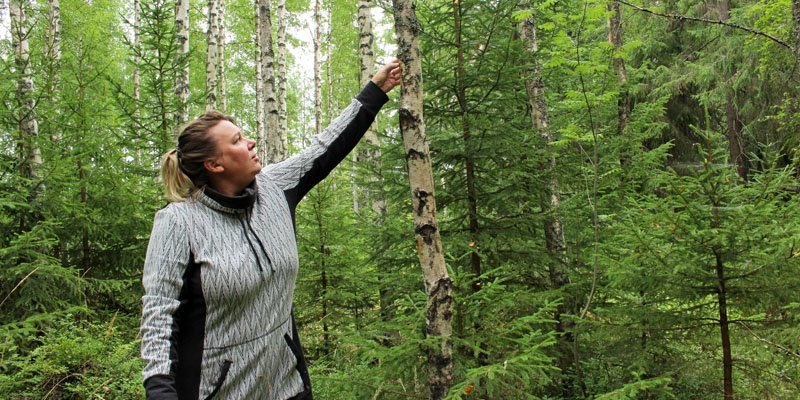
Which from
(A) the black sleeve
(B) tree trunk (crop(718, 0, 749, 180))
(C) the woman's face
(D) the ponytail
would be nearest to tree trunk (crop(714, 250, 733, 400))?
(A) the black sleeve

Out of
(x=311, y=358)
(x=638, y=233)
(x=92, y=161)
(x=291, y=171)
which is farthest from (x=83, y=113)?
(x=638, y=233)

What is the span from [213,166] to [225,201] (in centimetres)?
17

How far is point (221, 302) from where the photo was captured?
1770mm

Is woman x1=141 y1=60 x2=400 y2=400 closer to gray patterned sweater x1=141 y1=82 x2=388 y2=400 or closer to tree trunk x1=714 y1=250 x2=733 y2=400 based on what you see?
gray patterned sweater x1=141 y1=82 x2=388 y2=400

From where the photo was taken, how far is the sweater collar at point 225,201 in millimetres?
1921

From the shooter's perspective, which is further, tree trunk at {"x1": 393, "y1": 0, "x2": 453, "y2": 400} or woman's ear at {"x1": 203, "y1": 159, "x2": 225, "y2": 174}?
tree trunk at {"x1": 393, "y1": 0, "x2": 453, "y2": 400}

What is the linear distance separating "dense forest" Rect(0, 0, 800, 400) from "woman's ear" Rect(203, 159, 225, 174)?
1227 mm

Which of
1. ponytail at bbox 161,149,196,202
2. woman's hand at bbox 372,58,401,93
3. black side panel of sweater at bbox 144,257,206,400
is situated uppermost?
woman's hand at bbox 372,58,401,93

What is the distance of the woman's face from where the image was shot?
200 cm

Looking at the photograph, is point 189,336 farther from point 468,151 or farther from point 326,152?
point 468,151

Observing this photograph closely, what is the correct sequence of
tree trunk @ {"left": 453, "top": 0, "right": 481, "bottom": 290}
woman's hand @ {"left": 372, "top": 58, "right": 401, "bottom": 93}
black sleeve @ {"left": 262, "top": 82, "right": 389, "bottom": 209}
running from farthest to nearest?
1. tree trunk @ {"left": 453, "top": 0, "right": 481, "bottom": 290}
2. woman's hand @ {"left": 372, "top": 58, "right": 401, "bottom": 93}
3. black sleeve @ {"left": 262, "top": 82, "right": 389, "bottom": 209}

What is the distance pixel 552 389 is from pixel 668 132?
37.7 feet

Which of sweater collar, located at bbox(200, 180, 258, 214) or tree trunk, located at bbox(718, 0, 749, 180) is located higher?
tree trunk, located at bbox(718, 0, 749, 180)

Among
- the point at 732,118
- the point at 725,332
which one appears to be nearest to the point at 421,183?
the point at 725,332
